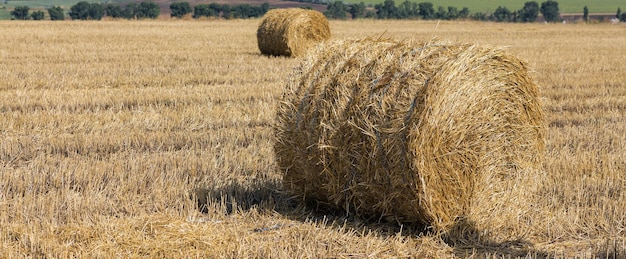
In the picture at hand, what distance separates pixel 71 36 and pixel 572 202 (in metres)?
18.3

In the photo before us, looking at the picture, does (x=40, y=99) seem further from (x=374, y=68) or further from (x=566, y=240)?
(x=566, y=240)

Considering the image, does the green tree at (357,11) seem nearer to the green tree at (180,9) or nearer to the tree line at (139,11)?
the tree line at (139,11)

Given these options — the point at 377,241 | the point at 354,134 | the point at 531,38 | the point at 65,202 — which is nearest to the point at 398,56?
the point at 354,134

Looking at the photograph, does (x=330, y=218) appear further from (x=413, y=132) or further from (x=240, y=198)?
(x=413, y=132)

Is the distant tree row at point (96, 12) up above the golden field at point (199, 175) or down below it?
above

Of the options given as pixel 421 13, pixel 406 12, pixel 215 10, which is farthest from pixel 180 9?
pixel 421 13

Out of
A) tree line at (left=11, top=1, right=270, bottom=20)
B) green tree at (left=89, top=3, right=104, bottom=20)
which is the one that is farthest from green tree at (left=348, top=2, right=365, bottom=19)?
green tree at (left=89, top=3, right=104, bottom=20)

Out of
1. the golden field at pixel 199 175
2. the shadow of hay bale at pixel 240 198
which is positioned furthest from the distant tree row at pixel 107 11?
the shadow of hay bale at pixel 240 198

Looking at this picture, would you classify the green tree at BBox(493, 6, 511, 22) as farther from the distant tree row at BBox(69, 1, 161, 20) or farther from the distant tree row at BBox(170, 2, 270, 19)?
the distant tree row at BBox(69, 1, 161, 20)

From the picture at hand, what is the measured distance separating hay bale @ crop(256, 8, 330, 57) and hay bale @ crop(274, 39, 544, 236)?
33.9 feet

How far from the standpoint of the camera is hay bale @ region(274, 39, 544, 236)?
483 centimetres

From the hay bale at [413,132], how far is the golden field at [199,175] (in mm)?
196

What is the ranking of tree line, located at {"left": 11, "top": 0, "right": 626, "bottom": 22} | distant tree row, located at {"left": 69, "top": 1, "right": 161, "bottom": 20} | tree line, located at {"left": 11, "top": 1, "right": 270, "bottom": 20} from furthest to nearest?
tree line, located at {"left": 11, "top": 0, "right": 626, "bottom": 22}
distant tree row, located at {"left": 69, "top": 1, "right": 161, "bottom": 20}
tree line, located at {"left": 11, "top": 1, "right": 270, "bottom": 20}

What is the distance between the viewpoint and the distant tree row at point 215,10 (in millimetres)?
48219
